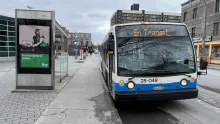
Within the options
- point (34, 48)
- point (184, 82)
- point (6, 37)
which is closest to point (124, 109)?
point (184, 82)

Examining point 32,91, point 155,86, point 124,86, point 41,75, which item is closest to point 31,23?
point 41,75

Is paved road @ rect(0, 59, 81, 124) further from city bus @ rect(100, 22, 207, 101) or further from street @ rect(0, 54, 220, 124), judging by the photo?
city bus @ rect(100, 22, 207, 101)

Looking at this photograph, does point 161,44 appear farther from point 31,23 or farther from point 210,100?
point 31,23

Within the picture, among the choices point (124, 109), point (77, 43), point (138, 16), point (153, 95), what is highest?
point (138, 16)

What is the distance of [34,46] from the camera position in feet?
24.7

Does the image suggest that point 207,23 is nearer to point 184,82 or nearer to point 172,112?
point 184,82

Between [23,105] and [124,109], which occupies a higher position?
[23,105]

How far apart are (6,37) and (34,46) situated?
16178 millimetres

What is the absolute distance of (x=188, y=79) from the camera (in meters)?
5.64

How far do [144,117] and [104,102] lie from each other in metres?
1.56

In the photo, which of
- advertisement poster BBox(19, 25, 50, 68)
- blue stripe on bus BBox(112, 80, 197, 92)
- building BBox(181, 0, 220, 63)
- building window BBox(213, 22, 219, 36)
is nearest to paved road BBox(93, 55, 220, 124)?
blue stripe on bus BBox(112, 80, 197, 92)

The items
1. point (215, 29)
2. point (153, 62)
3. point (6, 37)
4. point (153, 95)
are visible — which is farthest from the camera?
point (215, 29)

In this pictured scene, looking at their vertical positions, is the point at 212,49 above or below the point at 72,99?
above

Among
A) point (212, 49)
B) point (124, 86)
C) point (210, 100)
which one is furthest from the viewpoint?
point (212, 49)
